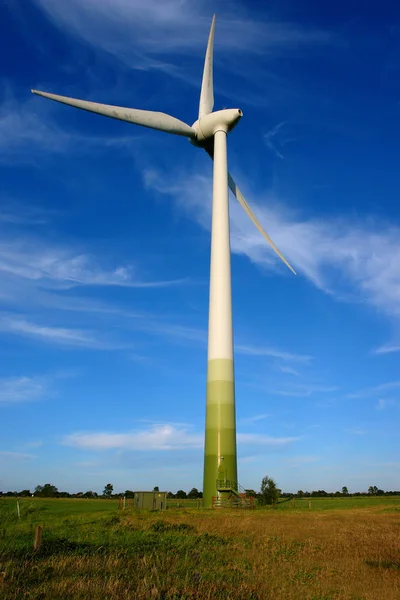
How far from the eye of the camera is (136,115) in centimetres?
4800

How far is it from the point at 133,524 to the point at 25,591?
18940mm

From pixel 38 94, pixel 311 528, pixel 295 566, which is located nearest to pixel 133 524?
pixel 311 528

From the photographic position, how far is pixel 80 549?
58.9 feet

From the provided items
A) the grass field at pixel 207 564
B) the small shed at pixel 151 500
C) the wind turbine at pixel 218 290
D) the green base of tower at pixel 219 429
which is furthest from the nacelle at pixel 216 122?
the grass field at pixel 207 564

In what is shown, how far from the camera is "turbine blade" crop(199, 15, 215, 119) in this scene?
51.4 m

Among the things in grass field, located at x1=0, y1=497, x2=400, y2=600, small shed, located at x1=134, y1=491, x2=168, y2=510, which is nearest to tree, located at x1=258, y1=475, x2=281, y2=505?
small shed, located at x1=134, y1=491, x2=168, y2=510

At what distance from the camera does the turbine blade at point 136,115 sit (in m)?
41.9

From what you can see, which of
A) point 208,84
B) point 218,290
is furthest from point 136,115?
point 218,290

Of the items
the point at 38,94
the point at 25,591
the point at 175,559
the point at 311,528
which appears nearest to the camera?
the point at 25,591

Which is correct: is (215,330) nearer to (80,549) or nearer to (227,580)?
(80,549)

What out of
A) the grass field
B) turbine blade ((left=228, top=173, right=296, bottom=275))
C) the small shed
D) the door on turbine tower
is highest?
turbine blade ((left=228, top=173, right=296, bottom=275))

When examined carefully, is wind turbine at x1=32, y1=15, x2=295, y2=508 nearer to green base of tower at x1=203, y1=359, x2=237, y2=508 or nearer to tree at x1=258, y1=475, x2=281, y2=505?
green base of tower at x1=203, y1=359, x2=237, y2=508

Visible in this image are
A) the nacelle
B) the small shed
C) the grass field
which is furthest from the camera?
the nacelle

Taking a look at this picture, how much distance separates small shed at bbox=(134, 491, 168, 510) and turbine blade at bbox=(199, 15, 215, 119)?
44.0 metres
